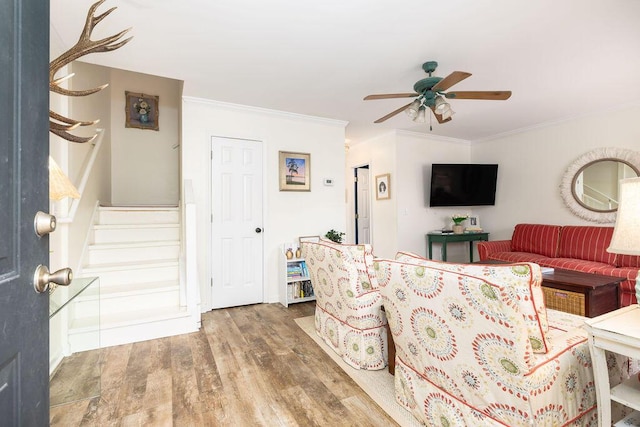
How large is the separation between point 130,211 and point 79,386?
2.39 meters

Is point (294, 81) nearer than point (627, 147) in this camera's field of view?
Yes

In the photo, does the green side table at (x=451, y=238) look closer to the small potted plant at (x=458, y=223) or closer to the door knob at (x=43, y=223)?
the small potted plant at (x=458, y=223)

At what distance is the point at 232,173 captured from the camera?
3725mm

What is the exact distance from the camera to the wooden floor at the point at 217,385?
67.0 inches

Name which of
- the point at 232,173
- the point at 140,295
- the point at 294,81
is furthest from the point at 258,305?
the point at 294,81

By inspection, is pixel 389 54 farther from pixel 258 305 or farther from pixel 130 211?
pixel 130 211

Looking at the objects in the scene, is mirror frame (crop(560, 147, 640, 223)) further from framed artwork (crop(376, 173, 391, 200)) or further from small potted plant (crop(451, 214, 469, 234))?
framed artwork (crop(376, 173, 391, 200))

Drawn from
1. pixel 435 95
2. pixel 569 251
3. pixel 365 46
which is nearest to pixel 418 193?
pixel 569 251

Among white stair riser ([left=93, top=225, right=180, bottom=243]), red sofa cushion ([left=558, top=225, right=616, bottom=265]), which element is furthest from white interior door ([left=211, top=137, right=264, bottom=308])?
red sofa cushion ([left=558, top=225, right=616, bottom=265])

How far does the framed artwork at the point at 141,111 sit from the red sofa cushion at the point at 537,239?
593 centimetres

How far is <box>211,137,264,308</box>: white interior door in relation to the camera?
361 centimetres

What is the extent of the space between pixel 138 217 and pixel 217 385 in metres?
2.70

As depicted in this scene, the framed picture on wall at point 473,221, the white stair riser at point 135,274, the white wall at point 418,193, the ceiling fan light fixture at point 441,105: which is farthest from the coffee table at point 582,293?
the white stair riser at point 135,274

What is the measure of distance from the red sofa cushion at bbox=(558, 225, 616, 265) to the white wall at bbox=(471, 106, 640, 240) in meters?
0.34
